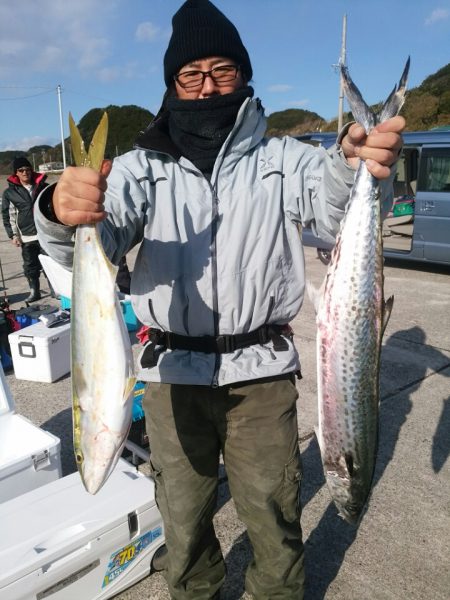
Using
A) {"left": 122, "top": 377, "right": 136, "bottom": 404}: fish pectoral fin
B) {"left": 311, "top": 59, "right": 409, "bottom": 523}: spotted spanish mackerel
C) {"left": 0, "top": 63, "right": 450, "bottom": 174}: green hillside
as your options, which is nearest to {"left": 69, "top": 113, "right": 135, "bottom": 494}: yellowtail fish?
{"left": 122, "top": 377, "right": 136, "bottom": 404}: fish pectoral fin

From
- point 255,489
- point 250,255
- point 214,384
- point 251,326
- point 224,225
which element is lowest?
point 255,489

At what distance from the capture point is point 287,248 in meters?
2.15

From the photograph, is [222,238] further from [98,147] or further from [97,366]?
[97,366]

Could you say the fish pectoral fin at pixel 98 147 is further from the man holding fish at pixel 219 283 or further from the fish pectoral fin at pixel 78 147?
the man holding fish at pixel 219 283

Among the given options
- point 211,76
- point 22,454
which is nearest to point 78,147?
point 211,76

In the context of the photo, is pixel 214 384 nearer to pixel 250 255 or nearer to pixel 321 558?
pixel 250 255

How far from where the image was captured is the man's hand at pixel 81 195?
1.50m

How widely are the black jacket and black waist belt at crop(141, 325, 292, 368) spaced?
21.8ft

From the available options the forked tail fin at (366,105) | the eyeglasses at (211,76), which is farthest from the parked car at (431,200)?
the forked tail fin at (366,105)

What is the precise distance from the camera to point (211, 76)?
7.21ft

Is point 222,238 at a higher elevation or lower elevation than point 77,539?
higher

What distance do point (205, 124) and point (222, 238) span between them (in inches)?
20.7

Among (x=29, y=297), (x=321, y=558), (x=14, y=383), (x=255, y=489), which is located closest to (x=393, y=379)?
(x=321, y=558)

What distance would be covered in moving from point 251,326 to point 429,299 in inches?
265
